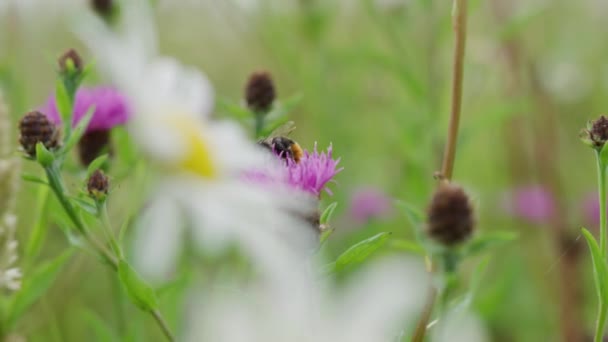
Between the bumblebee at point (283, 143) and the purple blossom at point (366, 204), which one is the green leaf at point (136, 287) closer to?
the bumblebee at point (283, 143)

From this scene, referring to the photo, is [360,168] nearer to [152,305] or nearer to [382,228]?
[382,228]

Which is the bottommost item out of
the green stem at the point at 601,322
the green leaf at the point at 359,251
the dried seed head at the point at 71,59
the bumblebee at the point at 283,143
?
the green stem at the point at 601,322

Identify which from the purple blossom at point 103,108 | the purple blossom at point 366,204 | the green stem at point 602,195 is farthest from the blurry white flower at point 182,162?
the purple blossom at point 366,204

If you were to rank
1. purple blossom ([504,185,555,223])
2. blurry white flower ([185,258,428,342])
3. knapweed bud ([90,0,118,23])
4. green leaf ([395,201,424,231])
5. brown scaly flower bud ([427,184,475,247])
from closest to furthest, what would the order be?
blurry white flower ([185,258,428,342]) < brown scaly flower bud ([427,184,475,247]) < green leaf ([395,201,424,231]) < knapweed bud ([90,0,118,23]) < purple blossom ([504,185,555,223])

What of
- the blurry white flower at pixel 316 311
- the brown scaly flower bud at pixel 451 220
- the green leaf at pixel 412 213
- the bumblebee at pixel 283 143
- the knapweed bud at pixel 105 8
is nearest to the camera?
the blurry white flower at pixel 316 311

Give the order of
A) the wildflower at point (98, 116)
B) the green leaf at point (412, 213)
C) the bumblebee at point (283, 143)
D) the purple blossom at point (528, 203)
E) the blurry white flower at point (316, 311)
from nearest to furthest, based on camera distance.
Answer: the blurry white flower at point (316, 311)
the green leaf at point (412, 213)
the bumblebee at point (283, 143)
the wildflower at point (98, 116)
the purple blossom at point (528, 203)

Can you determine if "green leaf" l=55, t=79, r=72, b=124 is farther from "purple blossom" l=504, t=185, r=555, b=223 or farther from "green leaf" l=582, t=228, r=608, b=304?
"purple blossom" l=504, t=185, r=555, b=223

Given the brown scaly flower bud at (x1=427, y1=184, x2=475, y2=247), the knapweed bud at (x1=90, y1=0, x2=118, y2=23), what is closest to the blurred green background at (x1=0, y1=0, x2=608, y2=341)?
the knapweed bud at (x1=90, y1=0, x2=118, y2=23)
